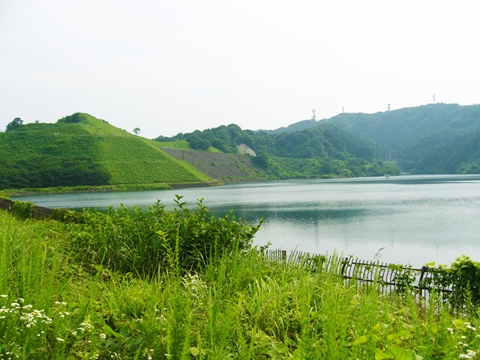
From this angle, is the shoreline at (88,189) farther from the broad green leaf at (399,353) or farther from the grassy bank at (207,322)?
the broad green leaf at (399,353)

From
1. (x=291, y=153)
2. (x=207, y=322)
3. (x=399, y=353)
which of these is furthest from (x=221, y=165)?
(x=399, y=353)

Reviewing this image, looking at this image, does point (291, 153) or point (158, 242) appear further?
point (291, 153)

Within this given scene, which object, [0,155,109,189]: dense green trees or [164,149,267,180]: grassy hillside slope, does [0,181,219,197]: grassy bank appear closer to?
[0,155,109,189]: dense green trees

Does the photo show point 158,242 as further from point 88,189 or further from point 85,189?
point 85,189

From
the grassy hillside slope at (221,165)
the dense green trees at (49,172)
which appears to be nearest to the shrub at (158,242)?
the dense green trees at (49,172)

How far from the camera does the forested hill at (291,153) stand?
154875mm

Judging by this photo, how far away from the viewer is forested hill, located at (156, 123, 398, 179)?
154875 mm

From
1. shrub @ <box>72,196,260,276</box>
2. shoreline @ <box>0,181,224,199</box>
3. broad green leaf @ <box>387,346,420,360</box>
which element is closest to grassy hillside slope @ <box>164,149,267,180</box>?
shoreline @ <box>0,181,224,199</box>

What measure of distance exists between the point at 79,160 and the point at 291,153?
12177 centimetres

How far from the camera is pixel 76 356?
295cm

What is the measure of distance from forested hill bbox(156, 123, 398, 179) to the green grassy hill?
3964 cm

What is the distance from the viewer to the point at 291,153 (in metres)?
189

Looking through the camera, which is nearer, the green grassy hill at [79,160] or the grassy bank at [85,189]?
the grassy bank at [85,189]

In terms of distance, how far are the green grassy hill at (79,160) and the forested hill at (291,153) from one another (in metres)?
39.6
